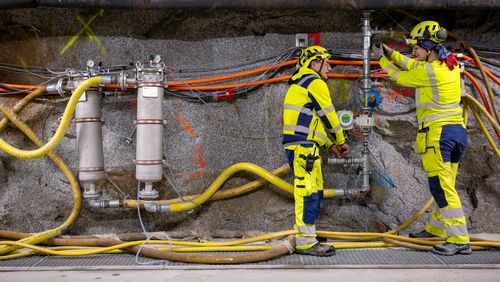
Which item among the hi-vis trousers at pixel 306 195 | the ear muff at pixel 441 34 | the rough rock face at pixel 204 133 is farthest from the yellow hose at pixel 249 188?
the ear muff at pixel 441 34

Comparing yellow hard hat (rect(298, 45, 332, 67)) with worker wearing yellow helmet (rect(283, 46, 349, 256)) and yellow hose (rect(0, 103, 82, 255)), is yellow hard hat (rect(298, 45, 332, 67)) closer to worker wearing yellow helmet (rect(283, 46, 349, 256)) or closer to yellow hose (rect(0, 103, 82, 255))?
worker wearing yellow helmet (rect(283, 46, 349, 256))

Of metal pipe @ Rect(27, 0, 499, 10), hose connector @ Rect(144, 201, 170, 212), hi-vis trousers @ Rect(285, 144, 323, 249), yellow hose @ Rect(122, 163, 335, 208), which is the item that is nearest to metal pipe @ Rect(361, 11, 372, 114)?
metal pipe @ Rect(27, 0, 499, 10)

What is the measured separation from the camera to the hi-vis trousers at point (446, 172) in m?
3.45

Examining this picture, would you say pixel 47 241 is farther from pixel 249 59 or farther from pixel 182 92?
pixel 249 59

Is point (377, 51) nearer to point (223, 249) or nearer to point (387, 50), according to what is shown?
point (387, 50)

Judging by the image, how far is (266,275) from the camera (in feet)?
10.1

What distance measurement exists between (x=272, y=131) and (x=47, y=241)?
81.6 inches

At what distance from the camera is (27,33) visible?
415 centimetres

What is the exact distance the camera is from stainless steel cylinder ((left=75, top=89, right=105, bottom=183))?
3.82 meters

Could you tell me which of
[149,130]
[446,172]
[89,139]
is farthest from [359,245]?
[89,139]

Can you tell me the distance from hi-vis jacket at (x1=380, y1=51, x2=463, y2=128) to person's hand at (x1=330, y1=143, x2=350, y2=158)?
0.61m

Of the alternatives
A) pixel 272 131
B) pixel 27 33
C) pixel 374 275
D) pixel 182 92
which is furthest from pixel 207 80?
pixel 374 275

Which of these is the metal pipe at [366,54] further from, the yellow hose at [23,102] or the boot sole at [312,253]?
the yellow hose at [23,102]

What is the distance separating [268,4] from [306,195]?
5.01ft
